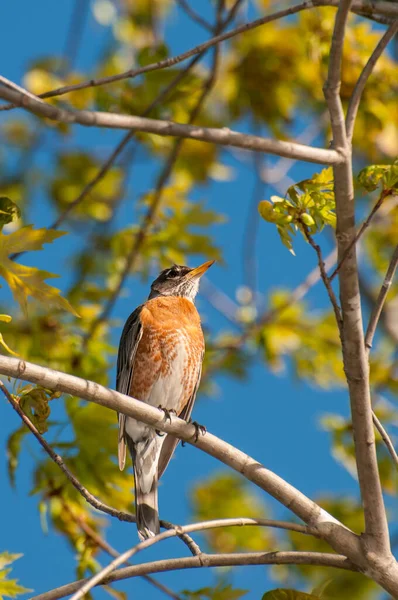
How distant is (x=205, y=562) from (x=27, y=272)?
3.85 ft

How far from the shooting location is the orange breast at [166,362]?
5059mm

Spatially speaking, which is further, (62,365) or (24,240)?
(62,365)

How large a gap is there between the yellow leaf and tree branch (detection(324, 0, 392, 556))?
94cm

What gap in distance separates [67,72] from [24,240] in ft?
14.7

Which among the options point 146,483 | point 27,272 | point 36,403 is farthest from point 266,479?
point 146,483

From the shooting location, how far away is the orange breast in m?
5.06

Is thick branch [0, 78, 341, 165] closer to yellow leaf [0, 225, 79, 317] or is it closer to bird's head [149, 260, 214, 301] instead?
yellow leaf [0, 225, 79, 317]

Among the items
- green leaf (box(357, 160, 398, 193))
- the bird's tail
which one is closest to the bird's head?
the bird's tail

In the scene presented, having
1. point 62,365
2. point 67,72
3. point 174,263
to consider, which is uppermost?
point 67,72

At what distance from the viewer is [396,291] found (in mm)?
7180

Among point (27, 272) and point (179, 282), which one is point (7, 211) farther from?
point (179, 282)

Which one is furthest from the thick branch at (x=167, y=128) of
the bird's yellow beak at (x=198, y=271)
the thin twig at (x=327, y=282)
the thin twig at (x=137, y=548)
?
the bird's yellow beak at (x=198, y=271)

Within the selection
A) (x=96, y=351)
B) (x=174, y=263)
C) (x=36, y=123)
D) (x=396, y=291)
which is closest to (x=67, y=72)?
(x=36, y=123)

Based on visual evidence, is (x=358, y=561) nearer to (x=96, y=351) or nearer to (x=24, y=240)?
(x=24, y=240)
